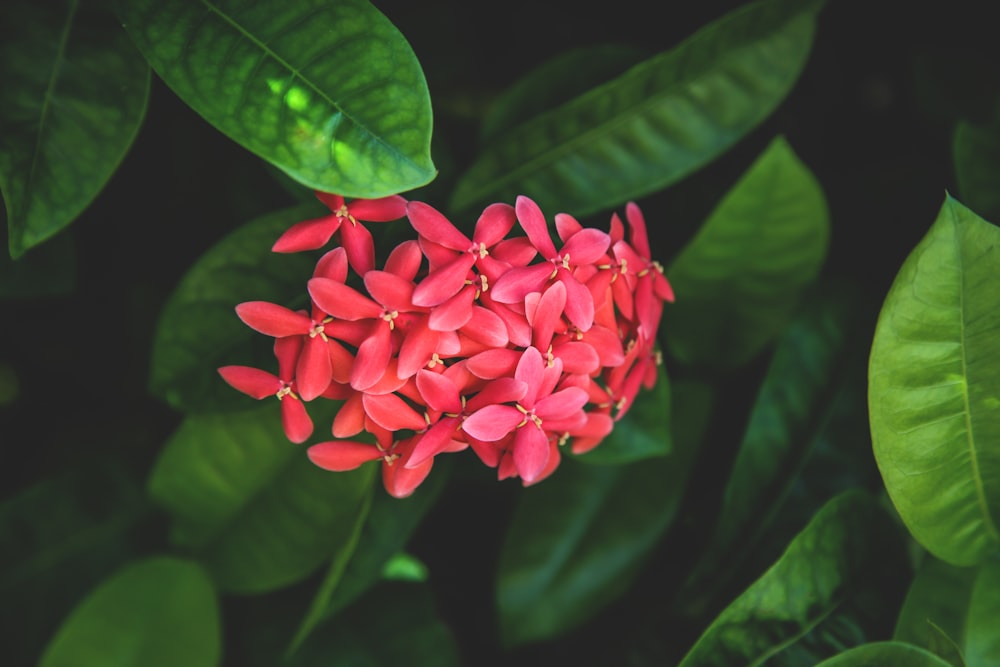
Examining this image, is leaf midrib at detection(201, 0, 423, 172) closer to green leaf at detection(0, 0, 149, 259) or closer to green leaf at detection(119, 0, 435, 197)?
green leaf at detection(119, 0, 435, 197)

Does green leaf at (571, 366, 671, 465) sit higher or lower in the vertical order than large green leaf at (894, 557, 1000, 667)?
higher

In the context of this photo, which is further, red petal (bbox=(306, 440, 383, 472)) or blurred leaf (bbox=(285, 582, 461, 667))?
blurred leaf (bbox=(285, 582, 461, 667))

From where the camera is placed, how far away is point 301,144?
64 cm

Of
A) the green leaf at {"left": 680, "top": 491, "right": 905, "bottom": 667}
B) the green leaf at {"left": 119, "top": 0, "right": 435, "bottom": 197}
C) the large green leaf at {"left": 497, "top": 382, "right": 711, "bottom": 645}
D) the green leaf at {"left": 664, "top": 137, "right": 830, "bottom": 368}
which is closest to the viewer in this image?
the green leaf at {"left": 119, "top": 0, "right": 435, "bottom": 197}

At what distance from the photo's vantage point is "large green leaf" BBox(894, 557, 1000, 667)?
2.60ft

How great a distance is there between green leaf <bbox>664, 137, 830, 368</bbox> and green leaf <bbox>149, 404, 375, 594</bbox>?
44 centimetres

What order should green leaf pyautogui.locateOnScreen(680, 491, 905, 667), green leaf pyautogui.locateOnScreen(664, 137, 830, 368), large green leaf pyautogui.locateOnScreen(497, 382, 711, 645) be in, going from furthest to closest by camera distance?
large green leaf pyautogui.locateOnScreen(497, 382, 711, 645) → green leaf pyautogui.locateOnScreen(664, 137, 830, 368) → green leaf pyautogui.locateOnScreen(680, 491, 905, 667)

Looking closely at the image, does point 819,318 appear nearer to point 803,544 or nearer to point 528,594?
point 803,544

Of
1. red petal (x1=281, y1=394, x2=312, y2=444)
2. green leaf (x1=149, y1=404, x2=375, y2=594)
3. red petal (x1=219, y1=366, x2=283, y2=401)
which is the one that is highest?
red petal (x1=219, y1=366, x2=283, y2=401)

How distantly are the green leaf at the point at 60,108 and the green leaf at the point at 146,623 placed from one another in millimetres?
461

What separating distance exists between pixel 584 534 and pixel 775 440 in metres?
0.27

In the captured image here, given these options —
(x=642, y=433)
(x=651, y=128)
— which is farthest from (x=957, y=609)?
(x=651, y=128)

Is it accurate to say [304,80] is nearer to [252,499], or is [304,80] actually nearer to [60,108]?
[60,108]

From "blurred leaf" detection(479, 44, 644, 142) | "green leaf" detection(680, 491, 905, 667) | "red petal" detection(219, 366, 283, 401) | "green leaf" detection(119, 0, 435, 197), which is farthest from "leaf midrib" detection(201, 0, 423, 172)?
"green leaf" detection(680, 491, 905, 667)
